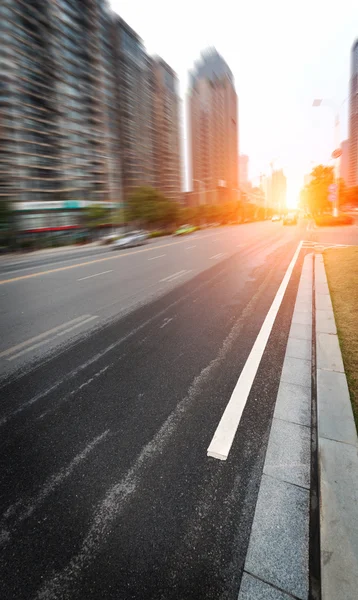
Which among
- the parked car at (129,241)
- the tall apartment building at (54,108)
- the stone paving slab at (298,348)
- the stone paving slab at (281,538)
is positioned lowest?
the stone paving slab at (281,538)

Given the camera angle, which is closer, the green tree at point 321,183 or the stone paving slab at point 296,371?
the stone paving slab at point 296,371

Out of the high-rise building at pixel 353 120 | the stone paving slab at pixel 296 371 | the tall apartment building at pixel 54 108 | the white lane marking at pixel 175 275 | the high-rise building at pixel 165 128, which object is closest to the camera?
the stone paving slab at pixel 296 371

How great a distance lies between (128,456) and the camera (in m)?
2.82

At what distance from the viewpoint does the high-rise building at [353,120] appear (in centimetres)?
5256

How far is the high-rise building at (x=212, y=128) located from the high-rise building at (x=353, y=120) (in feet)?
179

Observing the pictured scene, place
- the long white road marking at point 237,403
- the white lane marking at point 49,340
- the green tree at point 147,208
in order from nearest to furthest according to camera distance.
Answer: the long white road marking at point 237,403, the white lane marking at point 49,340, the green tree at point 147,208

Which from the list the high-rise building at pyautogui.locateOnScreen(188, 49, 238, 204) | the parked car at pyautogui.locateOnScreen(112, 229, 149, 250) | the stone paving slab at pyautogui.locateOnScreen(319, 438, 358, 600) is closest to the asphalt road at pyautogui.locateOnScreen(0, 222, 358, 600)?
the stone paving slab at pyautogui.locateOnScreen(319, 438, 358, 600)

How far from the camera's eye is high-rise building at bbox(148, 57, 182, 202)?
307 ft

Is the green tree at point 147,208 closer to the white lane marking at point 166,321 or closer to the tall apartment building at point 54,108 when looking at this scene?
the tall apartment building at point 54,108

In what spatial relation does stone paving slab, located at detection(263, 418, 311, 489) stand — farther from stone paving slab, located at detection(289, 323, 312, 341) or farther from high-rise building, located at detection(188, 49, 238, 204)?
high-rise building, located at detection(188, 49, 238, 204)

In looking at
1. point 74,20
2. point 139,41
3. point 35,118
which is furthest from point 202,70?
point 35,118

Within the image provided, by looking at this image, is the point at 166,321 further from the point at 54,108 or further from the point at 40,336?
the point at 54,108

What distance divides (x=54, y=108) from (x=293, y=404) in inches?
2258

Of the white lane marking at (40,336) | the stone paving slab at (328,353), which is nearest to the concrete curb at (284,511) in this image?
the stone paving slab at (328,353)
